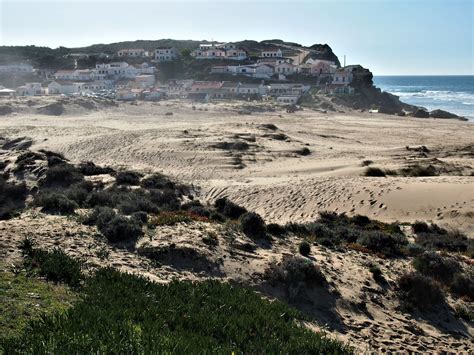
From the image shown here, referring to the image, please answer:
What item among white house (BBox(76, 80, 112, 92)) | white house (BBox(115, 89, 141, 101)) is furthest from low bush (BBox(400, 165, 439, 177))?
white house (BBox(76, 80, 112, 92))

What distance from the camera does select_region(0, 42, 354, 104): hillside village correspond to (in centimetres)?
7756

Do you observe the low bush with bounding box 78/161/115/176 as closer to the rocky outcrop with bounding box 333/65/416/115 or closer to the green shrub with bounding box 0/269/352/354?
the green shrub with bounding box 0/269/352/354

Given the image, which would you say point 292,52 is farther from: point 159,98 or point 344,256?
point 344,256

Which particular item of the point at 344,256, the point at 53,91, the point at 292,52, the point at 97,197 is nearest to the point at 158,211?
the point at 97,197

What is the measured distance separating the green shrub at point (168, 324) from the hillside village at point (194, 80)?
218ft

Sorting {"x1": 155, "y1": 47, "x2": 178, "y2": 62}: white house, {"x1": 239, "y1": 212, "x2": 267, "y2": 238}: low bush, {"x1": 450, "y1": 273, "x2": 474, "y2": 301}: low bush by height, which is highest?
{"x1": 155, "y1": 47, "x2": 178, "y2": 62}: white house

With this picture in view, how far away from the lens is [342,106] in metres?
74.3

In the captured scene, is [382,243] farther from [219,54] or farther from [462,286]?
[219,54]

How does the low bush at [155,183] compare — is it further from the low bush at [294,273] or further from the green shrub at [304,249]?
the low bush at [294,273]

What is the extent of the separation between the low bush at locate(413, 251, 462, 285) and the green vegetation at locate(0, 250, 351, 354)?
15.9 feet

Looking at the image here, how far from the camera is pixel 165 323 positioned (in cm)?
732

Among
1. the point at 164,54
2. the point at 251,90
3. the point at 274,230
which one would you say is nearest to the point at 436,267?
the point at 274,230

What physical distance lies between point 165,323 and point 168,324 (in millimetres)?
47

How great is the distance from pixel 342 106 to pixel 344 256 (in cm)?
6401
